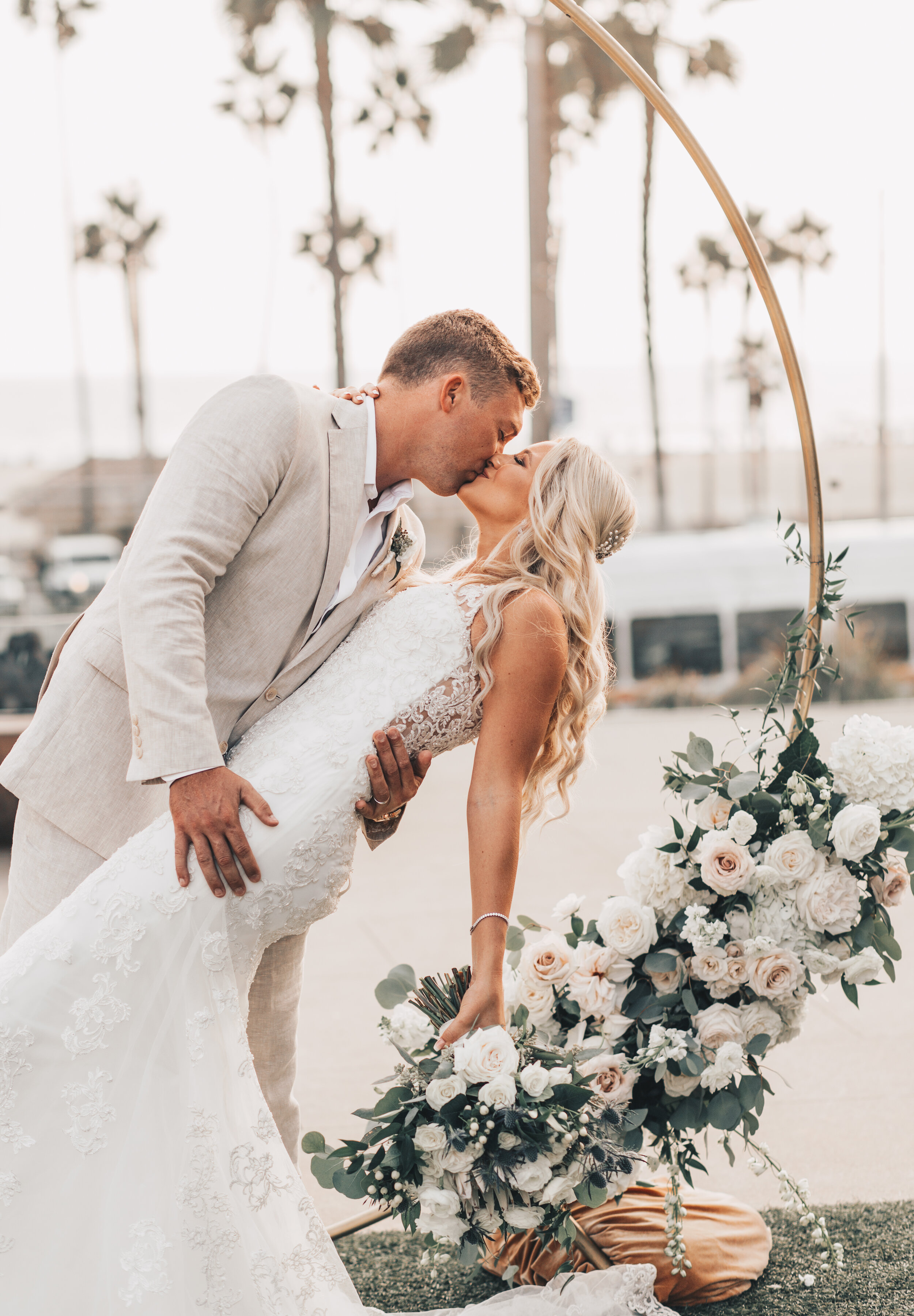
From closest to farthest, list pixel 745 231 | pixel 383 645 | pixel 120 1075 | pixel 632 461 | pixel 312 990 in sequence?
pixel 120 1075
pixel 383 645
pixel 745 231
pixel 312 990
pixel 632 461

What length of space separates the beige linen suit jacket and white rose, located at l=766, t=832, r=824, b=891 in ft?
3.51

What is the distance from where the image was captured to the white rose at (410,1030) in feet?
8.67

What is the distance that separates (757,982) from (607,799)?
7087 mm

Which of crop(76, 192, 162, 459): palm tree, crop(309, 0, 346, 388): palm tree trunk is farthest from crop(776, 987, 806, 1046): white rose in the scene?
crop(76, 192, 162, 459): palm tree

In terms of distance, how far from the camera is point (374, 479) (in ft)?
8.90

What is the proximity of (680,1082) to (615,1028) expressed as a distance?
0.18 meters

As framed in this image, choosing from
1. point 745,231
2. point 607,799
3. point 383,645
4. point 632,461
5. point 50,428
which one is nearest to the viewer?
point 383,645

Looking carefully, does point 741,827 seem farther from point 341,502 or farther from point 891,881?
point 341,502

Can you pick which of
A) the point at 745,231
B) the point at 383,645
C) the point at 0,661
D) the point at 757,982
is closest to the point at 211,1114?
the point at 383,645

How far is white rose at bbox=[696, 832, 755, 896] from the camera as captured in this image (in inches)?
107

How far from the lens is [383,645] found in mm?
2633

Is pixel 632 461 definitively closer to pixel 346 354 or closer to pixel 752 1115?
pixel 346 354

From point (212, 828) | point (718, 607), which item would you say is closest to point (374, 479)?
point (212, 828)

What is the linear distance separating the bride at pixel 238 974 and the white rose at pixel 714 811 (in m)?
0.44
